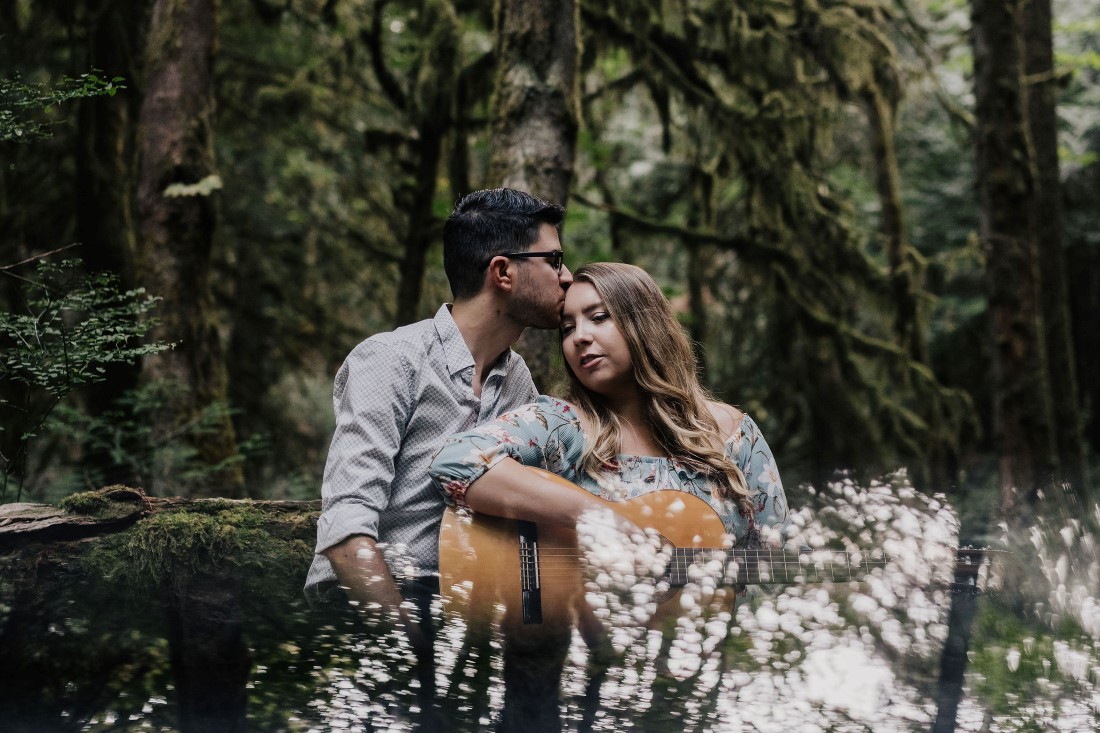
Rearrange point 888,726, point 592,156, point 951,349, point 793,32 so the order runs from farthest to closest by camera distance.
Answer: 1. point 951,349
2. point 592,156
3. point 793,32
4. point 888,726

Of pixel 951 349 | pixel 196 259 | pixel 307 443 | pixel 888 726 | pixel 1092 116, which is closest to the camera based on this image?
pixel 888 726

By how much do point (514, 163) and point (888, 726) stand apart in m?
3.21

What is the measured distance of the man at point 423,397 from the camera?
2.53 metres

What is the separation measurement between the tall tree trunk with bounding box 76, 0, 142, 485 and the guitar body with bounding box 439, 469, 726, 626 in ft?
16.3

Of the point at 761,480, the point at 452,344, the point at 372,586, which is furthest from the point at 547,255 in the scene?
the point at 372,586

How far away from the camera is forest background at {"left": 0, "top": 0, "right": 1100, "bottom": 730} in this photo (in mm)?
2617

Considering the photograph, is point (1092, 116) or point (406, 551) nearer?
point (406, 551)

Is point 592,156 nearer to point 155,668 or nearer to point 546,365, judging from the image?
point 546,365

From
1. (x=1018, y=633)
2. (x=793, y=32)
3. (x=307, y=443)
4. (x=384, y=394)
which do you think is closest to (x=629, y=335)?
(x=384, y=394)

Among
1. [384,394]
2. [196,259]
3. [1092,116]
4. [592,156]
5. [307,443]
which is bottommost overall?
[307,443]

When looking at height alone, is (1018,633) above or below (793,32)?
below

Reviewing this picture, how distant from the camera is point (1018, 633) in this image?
2080 millimetres

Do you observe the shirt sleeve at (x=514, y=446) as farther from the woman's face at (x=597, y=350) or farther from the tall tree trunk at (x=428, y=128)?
the tall tree trunk at (x=428, y=128)

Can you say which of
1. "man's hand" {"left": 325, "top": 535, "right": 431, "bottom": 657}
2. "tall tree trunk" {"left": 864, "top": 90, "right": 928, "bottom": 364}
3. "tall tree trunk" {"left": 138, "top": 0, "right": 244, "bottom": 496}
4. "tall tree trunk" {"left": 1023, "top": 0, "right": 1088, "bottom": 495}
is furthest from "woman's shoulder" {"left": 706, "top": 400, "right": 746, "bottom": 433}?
"tall tree trunk" {"left": 1023, "top": 0, "right": 1088, "bottom": 495}
